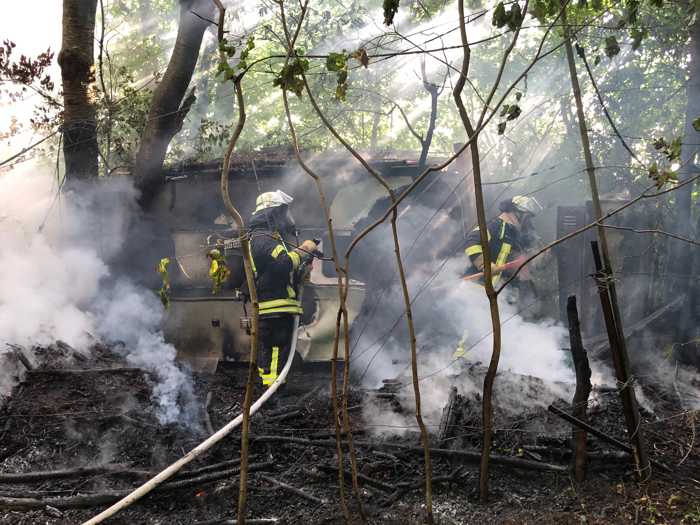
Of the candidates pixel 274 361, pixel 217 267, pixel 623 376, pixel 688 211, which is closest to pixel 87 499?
pixel 217 267

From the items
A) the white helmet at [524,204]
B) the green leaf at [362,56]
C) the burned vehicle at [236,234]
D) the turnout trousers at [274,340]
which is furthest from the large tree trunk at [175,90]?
the green leaf at [362,56]

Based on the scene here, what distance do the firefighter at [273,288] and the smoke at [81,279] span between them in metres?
1.02

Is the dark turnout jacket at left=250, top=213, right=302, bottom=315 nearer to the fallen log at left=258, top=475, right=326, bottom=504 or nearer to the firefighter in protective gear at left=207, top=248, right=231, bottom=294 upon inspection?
the fallen log at left=258, top=475, right=326, bottom=504

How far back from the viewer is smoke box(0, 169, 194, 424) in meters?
6.89

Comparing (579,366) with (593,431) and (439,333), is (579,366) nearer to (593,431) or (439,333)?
(593,431)

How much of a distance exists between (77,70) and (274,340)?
428 centimetres

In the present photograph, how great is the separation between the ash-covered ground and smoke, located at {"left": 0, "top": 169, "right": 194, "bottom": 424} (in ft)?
3.85

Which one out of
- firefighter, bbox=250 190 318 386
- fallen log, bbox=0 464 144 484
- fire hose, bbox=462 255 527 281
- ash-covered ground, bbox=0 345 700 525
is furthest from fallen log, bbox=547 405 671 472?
fire hose, bbox=462 255 527 281

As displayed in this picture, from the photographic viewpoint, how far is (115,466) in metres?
4.67

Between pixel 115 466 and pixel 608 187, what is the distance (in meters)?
10.1

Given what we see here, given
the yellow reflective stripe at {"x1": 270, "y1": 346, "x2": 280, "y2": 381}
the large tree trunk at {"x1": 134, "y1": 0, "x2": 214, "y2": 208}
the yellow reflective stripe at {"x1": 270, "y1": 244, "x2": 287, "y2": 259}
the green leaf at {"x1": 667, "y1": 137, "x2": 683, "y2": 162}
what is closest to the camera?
the green leaf at {"x1": 667, "y1": 137, "x2": 683, "y2": 162}

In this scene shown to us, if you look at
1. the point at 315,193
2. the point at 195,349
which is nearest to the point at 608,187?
the point at 315,193

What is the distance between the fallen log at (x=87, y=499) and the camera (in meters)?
4.06

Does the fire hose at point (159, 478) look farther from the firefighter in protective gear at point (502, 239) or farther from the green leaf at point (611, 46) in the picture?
the firefighter in protective gear at point (502, 239)
